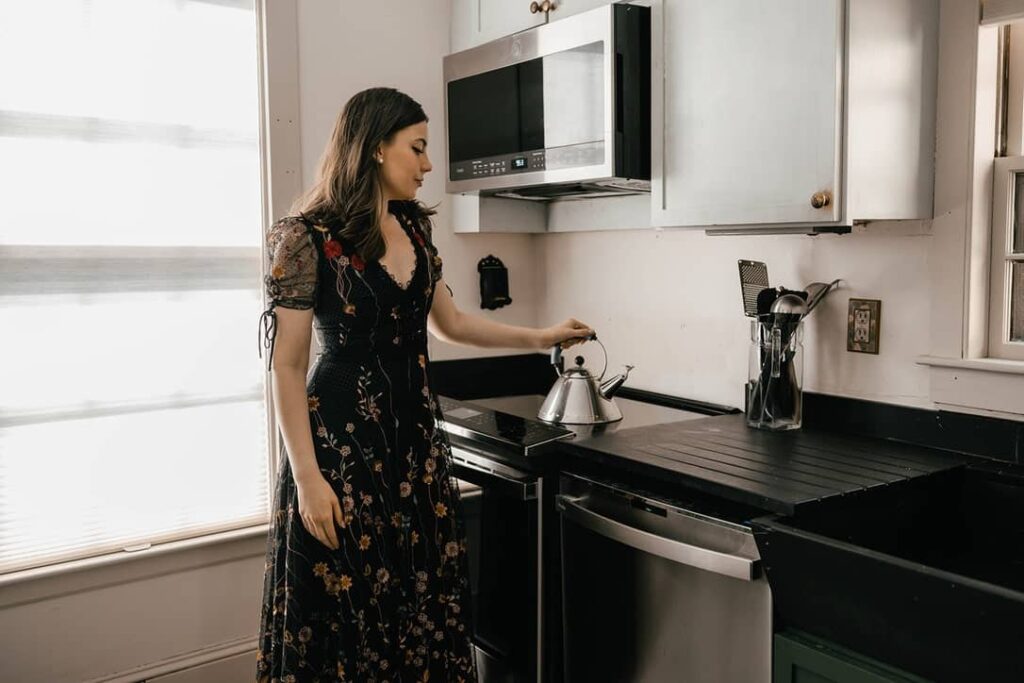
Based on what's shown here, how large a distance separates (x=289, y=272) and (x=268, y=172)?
86 centimetres

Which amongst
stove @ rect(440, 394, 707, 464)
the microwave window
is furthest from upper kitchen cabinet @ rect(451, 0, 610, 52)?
stove @ rect(440, 394, 707, 464)

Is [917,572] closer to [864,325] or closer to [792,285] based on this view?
[864,325]

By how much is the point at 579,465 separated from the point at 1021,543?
2.80 feet

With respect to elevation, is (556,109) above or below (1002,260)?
above

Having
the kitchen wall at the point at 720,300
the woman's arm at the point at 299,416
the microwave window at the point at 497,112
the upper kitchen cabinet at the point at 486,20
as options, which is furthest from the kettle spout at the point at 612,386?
the upper kitchen cabinet at the point at 486,20

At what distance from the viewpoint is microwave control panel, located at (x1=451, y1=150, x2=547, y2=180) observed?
2307mm

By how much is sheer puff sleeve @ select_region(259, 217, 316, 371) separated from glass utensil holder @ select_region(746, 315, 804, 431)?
0.99 metres

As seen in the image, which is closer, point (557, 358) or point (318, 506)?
point (318, 506)

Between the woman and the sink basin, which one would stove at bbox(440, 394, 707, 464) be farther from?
the sink basin

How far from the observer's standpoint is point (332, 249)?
179 cm

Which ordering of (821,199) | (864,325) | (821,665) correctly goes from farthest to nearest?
(864,325) → (821,199) → (821,665)

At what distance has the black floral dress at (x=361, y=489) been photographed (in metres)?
1.80

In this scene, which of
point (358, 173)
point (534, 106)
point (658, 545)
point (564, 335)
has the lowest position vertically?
point (658, 545)

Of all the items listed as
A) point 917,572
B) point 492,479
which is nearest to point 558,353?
point 492,479
